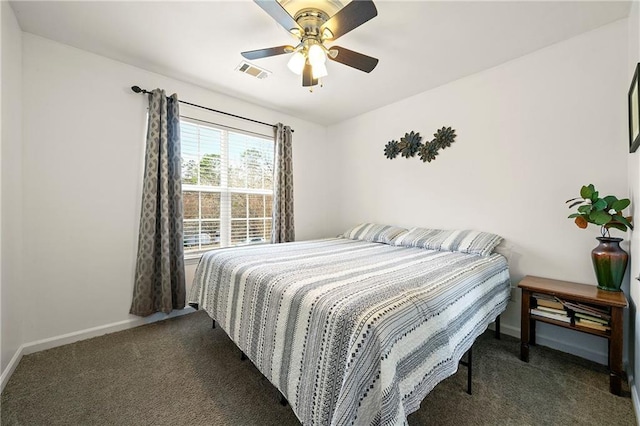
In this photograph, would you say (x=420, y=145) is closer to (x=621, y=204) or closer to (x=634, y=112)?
(x=634, y=112)

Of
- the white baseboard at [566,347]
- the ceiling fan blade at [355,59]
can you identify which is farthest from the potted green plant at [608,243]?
the ceiling fan blade at [355,59]

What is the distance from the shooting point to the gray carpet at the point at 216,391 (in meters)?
1.37

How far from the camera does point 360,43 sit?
6.75 feet

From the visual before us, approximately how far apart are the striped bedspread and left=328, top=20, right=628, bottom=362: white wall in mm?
596

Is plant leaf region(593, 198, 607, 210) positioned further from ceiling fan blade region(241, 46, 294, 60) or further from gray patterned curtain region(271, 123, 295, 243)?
gray patterned curtain region(271, 123, 295, 243)

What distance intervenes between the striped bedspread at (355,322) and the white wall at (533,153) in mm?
596

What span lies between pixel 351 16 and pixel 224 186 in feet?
7.50

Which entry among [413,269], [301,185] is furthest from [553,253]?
[301,185]

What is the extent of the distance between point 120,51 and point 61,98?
2.06ft

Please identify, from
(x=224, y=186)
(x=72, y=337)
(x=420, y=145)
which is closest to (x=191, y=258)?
(x=224, y=186)

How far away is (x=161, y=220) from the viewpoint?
2436 millimetres

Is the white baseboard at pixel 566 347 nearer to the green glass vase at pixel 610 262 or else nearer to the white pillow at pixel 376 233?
the green glass vase at pixel 610 262

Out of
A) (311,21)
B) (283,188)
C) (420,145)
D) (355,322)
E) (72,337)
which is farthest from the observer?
(283,188)

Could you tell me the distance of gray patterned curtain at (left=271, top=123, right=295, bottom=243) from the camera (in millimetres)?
3389
